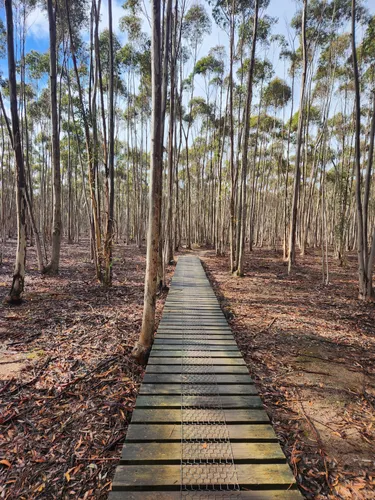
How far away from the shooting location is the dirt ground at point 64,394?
1.81m

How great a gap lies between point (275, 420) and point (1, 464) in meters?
2.15

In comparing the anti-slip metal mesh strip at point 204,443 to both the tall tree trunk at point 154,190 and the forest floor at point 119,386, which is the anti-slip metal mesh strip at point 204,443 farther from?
the tall tree trunk at point 154,190

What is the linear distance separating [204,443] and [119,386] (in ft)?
4.09

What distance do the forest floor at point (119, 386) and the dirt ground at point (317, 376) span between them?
1 centimetres

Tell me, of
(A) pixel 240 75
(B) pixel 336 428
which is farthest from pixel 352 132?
(B) pixel 336 428

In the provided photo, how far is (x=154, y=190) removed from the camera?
3201mm

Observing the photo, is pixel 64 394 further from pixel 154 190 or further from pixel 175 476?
pixel 154 190

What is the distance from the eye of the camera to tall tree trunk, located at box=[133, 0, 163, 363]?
9.93 ft

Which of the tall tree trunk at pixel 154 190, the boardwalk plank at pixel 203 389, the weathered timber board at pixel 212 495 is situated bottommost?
the weathered timber board at pixel 212 495

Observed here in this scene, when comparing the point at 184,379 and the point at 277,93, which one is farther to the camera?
the point at 277,93

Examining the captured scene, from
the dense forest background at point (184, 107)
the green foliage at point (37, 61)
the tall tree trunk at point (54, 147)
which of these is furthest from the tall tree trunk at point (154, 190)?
the green foliage at point (37, 61)

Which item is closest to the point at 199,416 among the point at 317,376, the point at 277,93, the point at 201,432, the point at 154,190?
the point at 201,432

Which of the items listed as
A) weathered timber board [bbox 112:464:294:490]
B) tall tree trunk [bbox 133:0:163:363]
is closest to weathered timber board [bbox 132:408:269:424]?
weathered timber board [bbox 112:464:294:490]

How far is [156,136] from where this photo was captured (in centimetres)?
315
